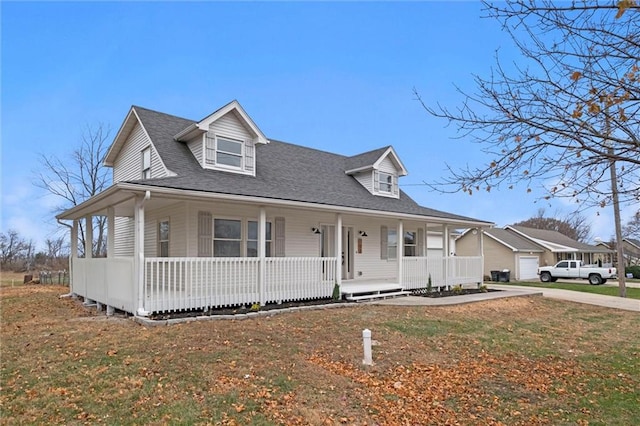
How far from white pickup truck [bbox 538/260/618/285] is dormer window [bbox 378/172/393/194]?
61.0 ft

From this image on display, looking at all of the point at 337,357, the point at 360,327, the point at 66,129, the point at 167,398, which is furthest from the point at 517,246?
the point at 66,129

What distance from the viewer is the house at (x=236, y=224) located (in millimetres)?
9875

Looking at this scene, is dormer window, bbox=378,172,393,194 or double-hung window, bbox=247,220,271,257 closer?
double-hung window, bbox=247,220,271,257

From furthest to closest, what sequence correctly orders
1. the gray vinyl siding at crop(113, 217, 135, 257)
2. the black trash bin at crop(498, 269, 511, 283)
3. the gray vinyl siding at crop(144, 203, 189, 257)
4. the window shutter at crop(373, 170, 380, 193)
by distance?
the black trash bin at crop(498, 269, 511, 283) < the window shutter at crop(373, 170, 380, 193) < the gray vinyl siding at crop(113, 217, 135, 257) < the gray vinyl siding at crop(144, 203, 189, 257)

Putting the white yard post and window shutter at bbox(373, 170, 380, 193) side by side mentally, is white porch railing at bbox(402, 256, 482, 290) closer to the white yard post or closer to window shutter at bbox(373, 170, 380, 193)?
window shutter at bbox(373, 170, 380, 193)

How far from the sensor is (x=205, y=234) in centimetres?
1143

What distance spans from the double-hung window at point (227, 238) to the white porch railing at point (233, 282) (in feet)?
3.78

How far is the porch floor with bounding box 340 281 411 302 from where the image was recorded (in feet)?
42.3

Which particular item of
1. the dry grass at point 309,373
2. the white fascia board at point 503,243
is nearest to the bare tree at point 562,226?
the white fascia board at point 503,243

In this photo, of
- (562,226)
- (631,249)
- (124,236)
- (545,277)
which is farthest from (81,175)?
(631,249)

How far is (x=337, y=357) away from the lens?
23.0ft

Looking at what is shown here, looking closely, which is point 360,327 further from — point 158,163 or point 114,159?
point 114,159

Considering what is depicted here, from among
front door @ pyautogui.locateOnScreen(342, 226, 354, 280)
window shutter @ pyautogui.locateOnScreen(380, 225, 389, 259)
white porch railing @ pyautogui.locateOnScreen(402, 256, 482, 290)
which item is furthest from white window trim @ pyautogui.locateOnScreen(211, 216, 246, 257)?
window shutter @ pyautogui.locateOnScreen(380, 225, 389, 259)

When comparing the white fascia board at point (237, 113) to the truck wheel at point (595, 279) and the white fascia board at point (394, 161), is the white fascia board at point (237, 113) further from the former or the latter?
the truck wheel at point (595, 279)
